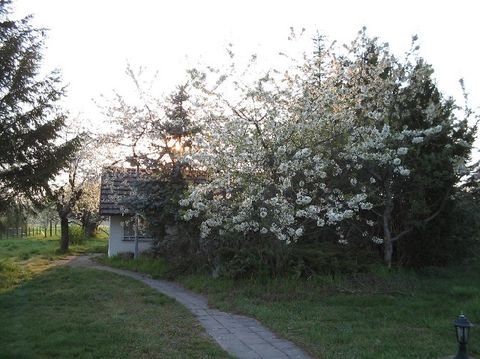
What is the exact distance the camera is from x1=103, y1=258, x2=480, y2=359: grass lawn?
7.19 metres

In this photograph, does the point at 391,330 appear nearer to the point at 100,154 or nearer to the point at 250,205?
the point at 250,205

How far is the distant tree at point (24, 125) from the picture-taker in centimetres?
1437

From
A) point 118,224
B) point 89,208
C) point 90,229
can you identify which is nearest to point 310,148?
point 118,224

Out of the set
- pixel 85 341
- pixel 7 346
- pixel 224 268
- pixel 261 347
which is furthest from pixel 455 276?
pixel 7 346

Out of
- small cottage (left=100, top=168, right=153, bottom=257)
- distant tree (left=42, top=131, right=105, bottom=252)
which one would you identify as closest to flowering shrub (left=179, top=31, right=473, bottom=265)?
distant tree (left=42, top=131, right=105, bottom=252)

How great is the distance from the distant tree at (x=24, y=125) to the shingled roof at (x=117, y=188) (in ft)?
9.77

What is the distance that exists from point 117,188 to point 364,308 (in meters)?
14.7

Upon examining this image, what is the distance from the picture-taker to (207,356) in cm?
672

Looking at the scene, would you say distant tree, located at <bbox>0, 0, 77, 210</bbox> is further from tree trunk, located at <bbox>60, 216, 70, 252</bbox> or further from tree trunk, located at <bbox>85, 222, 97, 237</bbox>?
tree trunk, located at <bbox>85, 222, 97, 237</bbox>

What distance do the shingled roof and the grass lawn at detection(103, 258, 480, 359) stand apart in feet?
16.6

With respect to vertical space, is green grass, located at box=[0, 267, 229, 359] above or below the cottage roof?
below

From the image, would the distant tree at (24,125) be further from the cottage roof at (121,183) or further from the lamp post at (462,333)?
the lamp post at (462,333)

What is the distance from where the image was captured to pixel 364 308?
9812mm

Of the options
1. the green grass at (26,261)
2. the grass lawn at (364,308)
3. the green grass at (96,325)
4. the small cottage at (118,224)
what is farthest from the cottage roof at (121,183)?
the green grass at (96,325)
